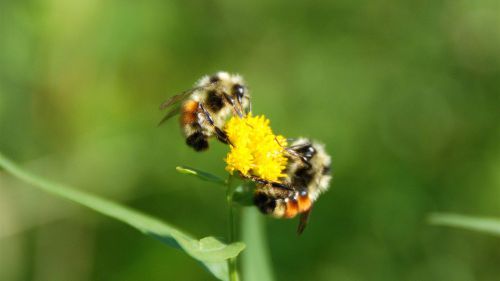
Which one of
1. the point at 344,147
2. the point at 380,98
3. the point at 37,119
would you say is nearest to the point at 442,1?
the point at 380,98

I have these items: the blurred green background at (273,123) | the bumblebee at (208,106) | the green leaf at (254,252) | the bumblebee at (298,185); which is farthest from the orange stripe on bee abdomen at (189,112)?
the blurred green background at (273,123)

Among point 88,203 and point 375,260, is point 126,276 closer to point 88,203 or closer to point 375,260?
point 375,260

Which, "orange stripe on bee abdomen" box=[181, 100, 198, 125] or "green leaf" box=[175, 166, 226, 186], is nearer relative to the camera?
"green leaf" box=[175, 166, 226, 186]

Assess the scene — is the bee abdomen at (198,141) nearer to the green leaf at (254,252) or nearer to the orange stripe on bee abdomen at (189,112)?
the orange stripe on bee abdomen at (189,112)

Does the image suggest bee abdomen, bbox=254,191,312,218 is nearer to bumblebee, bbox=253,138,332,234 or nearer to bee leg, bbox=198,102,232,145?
bumblebee, bbox=253,138,332,234

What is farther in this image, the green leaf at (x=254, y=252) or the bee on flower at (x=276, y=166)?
the green leaf at (x=254, y=252)

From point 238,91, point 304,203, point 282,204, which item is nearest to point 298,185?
point 304,203

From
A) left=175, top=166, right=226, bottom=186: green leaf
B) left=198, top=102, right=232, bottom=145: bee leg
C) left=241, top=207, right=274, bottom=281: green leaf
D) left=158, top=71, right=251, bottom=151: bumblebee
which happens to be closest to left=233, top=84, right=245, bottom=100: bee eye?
left=158, top=71, right=251, bottom=151: bumblebee
